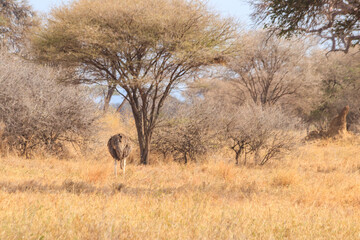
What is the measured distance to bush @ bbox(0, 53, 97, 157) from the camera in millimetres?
10352

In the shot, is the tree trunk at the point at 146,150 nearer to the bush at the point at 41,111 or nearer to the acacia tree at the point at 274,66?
the bush at the point at 41,111

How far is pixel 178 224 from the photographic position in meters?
3.67

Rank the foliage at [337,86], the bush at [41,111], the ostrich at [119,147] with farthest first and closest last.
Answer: the foliage at [337,86] < the bush at [41,111] < the ostrich at [119,147]

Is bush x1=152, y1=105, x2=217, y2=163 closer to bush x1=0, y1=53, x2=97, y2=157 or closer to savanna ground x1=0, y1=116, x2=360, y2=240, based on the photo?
savanna ground x1=0, y1=116, x2=360, y2=240

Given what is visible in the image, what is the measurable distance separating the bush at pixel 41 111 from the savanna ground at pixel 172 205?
1.97 metres

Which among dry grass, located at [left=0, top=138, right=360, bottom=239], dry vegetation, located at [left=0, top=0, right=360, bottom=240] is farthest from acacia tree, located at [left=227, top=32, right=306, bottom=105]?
dry grass, located at [left=0, top=138, right=360, bottom=239]

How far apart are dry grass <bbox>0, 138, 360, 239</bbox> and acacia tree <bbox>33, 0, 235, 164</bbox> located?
3.59m

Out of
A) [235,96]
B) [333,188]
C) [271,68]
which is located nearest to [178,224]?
[333,188]

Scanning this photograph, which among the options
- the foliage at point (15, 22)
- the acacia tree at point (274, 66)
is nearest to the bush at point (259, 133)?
the acacia tree at point (274, 66)

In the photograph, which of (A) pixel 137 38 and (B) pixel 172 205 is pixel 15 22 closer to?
(A) pixel 137 38

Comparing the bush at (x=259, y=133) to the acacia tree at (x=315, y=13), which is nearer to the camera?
the acacia tree at (x=315, y=13)

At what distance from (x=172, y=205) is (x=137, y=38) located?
6506 mm

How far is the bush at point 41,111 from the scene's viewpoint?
10.4 m

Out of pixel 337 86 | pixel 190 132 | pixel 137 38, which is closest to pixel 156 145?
pixel 190 132
